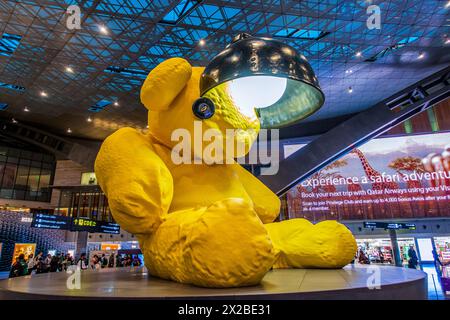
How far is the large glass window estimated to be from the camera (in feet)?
77.7

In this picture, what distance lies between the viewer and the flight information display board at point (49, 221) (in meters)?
8.16

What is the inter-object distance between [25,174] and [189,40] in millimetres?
21982

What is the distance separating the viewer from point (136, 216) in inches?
99.8

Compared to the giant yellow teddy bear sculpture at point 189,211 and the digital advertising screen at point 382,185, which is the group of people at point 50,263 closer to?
the giant yellow teddy bear sculpture at point 189,211

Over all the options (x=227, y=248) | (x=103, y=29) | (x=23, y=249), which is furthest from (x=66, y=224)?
(x=23, y=249)

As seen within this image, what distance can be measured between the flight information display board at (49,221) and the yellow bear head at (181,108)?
699cm

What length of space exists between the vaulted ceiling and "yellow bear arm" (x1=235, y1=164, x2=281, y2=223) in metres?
7.20

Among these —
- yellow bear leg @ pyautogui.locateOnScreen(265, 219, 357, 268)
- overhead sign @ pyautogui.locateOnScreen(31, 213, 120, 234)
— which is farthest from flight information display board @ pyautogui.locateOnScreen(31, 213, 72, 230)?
yellow bear leg @ pyautogui.locateOnScreen(265, 219, 357, 268)

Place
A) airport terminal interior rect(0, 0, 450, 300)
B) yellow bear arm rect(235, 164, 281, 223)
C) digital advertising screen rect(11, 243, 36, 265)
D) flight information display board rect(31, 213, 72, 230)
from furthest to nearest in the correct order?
1. digital advertising screen rect(11, 243, 36, 265)
2. flight information display board rect(31, 213, 72, 230)
3. yellow bear arm rect(235, 164, 281, 223)
4. airport terminal interior rect(0, 0, 450, 300)

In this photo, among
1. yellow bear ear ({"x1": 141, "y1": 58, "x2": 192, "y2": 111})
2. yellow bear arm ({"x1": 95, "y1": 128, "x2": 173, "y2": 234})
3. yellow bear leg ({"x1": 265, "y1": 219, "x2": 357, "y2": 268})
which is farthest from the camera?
yellow bear leg ({"x1": 265, "y1": 219, "x2": 357, "y2": 268})

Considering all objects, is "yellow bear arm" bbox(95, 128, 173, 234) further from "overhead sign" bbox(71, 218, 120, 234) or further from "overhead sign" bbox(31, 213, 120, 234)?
"overhead sign" bbox(71, 218, 120, 234)
